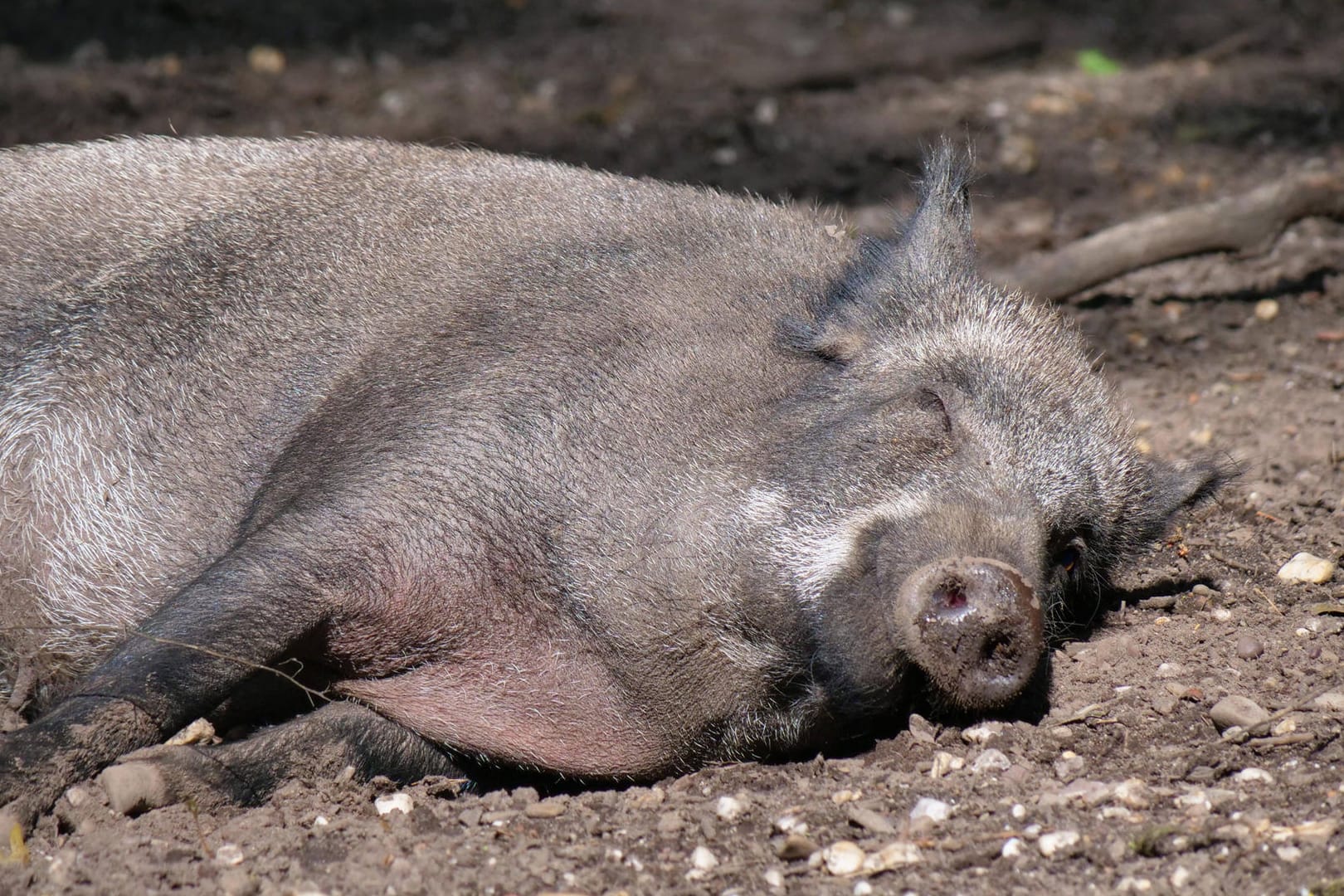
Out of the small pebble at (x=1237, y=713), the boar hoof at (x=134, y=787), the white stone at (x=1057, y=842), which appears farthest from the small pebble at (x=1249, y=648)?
the boar hoof at (x=134, y=787)

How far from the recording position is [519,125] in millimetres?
6781

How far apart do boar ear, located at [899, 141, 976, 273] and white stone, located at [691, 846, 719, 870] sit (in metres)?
1.50

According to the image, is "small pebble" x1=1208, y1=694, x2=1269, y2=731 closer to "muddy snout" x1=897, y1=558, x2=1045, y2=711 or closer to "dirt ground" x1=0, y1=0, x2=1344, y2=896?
"dirt ground" x1=0, y1=0, x2=1344, y2=896

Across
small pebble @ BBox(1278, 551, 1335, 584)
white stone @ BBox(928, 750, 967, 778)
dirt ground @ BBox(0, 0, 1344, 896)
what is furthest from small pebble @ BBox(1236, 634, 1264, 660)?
white stone @ BBox(928, 750, 967, 778)

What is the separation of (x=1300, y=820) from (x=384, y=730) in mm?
1853

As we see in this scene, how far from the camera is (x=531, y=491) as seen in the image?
10.3 ft

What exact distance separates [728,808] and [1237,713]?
3.62ft

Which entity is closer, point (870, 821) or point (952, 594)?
point (870, 821)

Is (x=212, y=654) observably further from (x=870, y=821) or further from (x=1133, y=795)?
(x=1133, y=795)

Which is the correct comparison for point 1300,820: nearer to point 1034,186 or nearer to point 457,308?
point 457,308

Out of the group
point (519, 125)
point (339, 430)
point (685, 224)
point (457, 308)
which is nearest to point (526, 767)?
point (339, 430)

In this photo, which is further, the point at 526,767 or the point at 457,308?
the point at 457,308

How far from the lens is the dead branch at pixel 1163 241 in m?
5.14

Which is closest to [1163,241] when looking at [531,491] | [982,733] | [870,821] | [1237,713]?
[1237,713]
